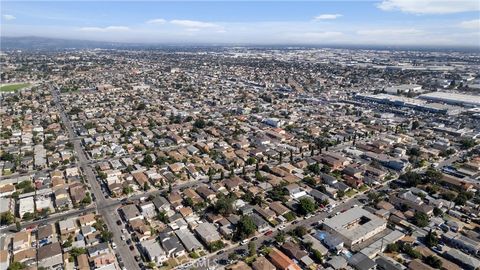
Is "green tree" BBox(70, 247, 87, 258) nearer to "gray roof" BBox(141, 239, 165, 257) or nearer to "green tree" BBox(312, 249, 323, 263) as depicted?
"gray roof" BBox(141, 239, 165, 257)

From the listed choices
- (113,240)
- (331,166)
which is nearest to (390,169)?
(331,166)

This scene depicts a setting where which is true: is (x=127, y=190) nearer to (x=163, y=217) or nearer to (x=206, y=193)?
(x=163, y=217)

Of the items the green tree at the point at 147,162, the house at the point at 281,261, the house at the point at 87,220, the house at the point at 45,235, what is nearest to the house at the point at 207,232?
the house at the point at 281,261

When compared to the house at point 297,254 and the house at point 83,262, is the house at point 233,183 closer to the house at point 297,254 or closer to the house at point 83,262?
the house at point 297,254

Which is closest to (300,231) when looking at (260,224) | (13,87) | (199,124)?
(260,224)

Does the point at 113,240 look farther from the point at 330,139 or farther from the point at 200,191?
the point at 330,139

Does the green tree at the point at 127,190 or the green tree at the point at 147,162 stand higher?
the green tree at the point at 147,162
